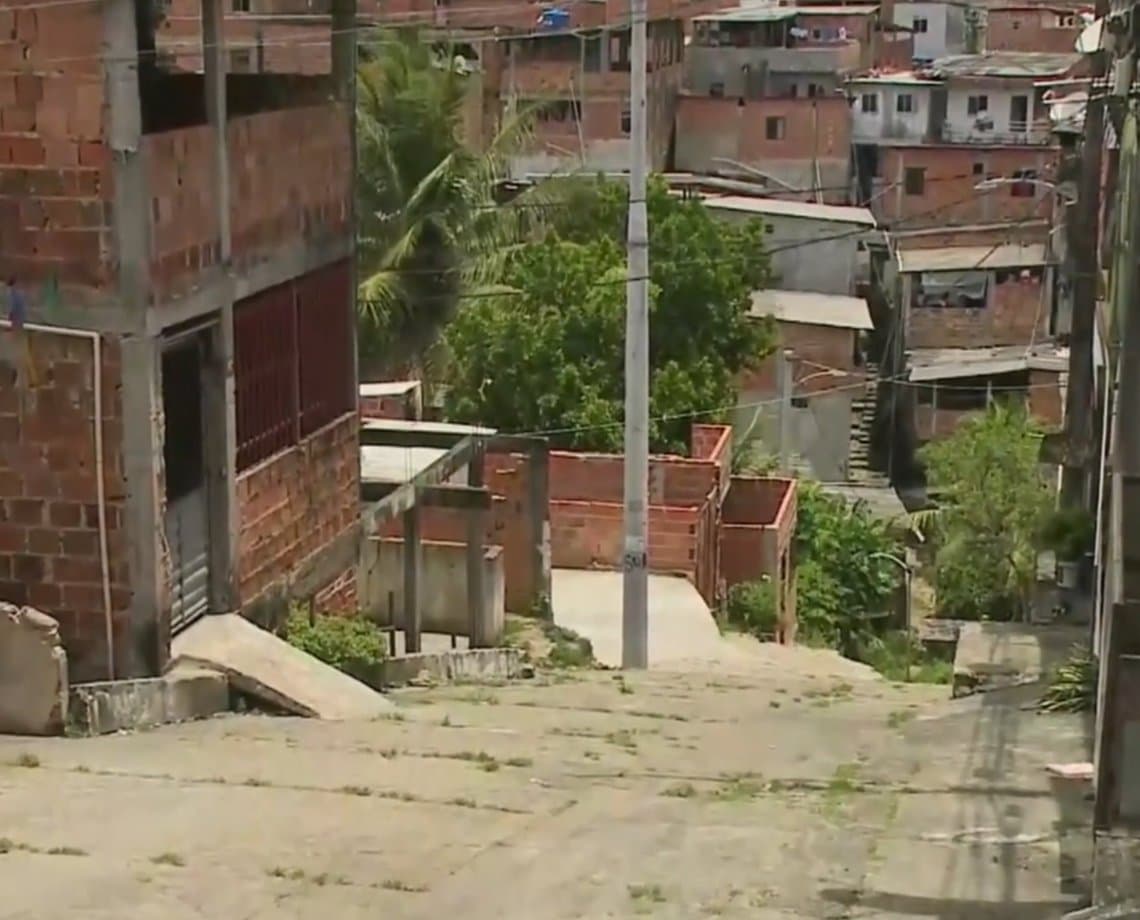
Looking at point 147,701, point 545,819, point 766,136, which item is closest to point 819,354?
point 766,136

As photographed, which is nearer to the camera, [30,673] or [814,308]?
[30,673]

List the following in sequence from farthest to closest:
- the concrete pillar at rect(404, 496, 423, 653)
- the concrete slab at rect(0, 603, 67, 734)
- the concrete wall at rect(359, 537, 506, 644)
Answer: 1. the concrete wall at rect(359, 537, 506, 644)
2. the concrete pillar at rect(404, 496, 423, 653)
3. the concrete slab at rect(0, 603, 67, 734)

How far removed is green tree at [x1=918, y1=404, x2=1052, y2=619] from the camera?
24.9m

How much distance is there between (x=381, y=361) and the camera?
28.2m

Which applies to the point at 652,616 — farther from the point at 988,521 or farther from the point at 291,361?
the point at 291,361

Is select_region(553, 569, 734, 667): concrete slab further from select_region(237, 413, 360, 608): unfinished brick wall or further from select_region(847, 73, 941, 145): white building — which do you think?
select_region(847, 73, 941, 145): white building

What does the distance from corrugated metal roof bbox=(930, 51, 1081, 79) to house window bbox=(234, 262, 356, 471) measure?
32170mm

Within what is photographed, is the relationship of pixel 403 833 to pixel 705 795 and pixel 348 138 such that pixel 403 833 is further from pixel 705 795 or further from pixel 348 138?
pixel 348 138

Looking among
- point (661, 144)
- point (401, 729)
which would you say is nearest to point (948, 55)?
point (661, 144)

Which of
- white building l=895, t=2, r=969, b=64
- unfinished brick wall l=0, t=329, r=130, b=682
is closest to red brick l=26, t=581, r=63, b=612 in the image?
unfinished brick wall l=0, t=329, r=130, b=682

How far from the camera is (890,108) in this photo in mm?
44750

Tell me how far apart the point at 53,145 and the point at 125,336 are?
1.12 m

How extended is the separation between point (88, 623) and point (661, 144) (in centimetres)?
3362

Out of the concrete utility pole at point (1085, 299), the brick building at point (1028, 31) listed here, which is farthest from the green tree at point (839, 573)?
the brick building at point (1028, 31)
